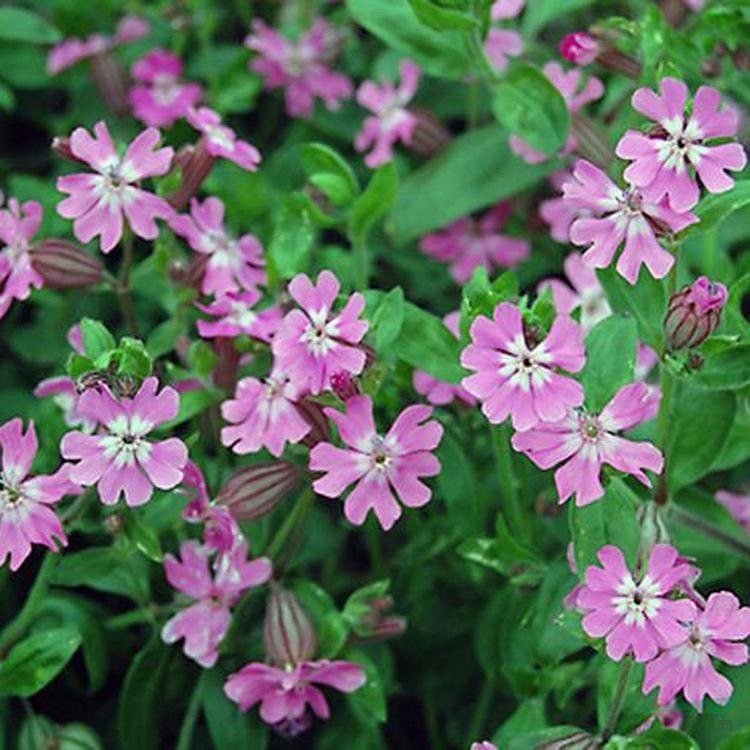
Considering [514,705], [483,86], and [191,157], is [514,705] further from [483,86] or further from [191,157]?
[483,86]

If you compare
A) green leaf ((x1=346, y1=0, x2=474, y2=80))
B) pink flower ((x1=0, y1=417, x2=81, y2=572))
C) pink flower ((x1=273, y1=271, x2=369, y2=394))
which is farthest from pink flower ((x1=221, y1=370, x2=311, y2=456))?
green leaf ((x1=346, y1=0, x2=474, y2=80))

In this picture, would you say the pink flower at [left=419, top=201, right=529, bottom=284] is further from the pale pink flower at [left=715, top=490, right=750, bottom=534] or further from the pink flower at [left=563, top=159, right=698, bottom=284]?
the pink flower at [left=563, top=159, right=698, bottom=284]

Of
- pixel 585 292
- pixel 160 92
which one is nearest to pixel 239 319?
pixel 585 292

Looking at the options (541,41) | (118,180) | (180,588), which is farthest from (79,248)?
(541,41)

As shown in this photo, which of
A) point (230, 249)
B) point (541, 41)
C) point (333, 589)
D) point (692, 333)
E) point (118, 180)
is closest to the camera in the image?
point (692, 333)

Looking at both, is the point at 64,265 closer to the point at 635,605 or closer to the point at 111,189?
the point at 111,189
